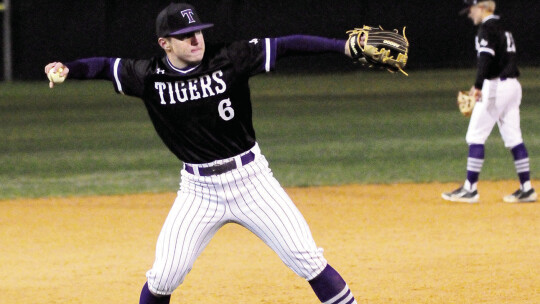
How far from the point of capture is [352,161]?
12.0m

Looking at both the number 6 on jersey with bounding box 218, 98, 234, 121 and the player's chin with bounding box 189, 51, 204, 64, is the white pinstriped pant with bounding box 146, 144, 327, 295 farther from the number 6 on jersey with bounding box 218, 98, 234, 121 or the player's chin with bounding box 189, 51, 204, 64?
the player's chin with bounding box 189, 51, 204, 64

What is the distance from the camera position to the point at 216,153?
13.9ft

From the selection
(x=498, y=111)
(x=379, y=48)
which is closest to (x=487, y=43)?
(x=498, y=111)

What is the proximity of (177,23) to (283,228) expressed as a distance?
1.11 meters

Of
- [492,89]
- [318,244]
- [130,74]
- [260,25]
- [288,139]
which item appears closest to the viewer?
[130,74]

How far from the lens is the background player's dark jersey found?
8141mm

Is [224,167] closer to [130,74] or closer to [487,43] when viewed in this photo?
[130,74]

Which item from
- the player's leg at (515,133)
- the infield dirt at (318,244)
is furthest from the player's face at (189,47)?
the player's leg at (515,133)

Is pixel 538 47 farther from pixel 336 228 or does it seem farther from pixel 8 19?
pixel 336 228

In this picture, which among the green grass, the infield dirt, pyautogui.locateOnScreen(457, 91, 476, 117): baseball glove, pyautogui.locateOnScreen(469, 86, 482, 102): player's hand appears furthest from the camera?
the green grass

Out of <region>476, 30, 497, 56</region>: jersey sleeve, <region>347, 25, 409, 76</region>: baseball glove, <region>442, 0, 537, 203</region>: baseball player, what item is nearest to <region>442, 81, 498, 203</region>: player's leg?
<region>442, 0, 537, 203</region>: baseball player

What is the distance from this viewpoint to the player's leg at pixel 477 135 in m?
8.29

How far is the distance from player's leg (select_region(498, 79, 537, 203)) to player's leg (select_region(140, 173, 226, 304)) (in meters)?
4.81

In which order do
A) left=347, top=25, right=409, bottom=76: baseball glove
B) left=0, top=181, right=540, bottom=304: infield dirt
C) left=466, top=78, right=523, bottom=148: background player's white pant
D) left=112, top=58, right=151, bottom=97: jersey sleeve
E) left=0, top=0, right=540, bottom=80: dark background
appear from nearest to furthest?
left=347, top=25, right=409, bottom=76: baseball glove → left=112, top=58, right=151, bottom=97: jersey sleeve → left=0, top=181, right=540, bottom=304: infield dirt → left=466, top=78, right=523, bottom=148: background player's white pant → left=0, top=0, right=540, bottom=80: dark background
